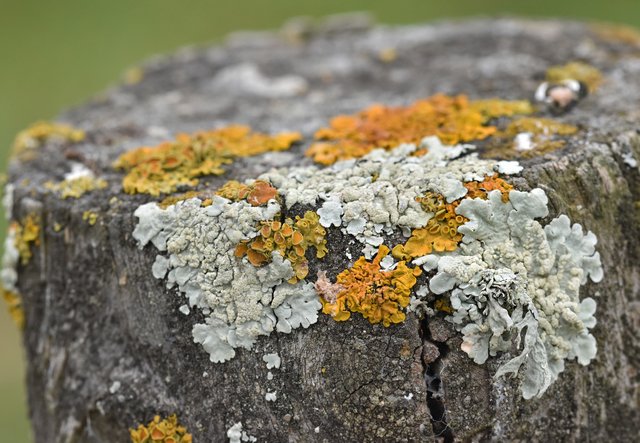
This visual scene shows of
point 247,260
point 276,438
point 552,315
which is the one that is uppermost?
point 247,260

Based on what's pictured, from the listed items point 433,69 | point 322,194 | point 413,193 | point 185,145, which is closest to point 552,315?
point 413,193

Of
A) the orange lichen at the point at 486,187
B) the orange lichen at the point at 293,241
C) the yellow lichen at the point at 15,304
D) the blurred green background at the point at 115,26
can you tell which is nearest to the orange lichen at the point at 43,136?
the yellow lichen at the point at 15,304

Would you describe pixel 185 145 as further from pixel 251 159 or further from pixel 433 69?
pixel 433 69

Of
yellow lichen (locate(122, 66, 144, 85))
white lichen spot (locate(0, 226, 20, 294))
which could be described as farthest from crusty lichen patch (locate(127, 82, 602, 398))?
yellow lichen (locate(122, 66, 144, 85))

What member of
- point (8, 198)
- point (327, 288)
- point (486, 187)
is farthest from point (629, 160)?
point (8, 198)

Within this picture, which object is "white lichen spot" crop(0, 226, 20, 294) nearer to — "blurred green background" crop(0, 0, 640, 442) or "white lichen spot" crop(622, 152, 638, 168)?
"white lichen spot" crop(622, 152, 638, 168)
